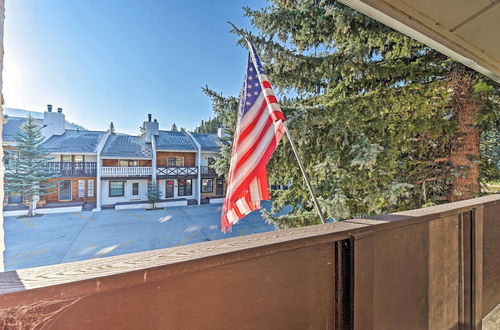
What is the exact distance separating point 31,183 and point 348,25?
8121mm

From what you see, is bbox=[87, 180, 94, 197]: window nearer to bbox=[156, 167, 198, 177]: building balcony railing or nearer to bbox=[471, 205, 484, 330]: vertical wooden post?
bbox=[156, 167, 198, 177]: building balcony railing

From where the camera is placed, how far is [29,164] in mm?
5953

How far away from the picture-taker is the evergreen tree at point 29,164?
526cm

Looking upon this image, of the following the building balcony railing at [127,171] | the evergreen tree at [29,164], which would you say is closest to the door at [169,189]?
the building balcony railing at [127,171]

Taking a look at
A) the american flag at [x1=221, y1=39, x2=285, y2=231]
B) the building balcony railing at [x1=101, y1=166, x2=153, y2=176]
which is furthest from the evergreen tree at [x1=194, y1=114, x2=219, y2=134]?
the american flag at [x1=221, y1=39, x2=285, y2=231]

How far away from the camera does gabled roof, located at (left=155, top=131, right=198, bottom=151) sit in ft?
41.0

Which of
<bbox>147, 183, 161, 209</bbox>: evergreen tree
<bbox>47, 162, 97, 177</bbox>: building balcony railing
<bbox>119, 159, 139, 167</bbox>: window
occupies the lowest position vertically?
<bbox>147, 183, 161, 209</bbox>: evergreen tree

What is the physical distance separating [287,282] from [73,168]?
9693 mm

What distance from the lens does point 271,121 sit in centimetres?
168

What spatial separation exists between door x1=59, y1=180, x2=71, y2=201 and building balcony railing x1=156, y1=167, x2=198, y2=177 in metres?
4.24

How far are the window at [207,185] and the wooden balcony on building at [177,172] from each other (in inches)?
29.0

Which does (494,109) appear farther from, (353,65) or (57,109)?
(57,109)

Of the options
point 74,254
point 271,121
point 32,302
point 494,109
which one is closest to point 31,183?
point 74,254

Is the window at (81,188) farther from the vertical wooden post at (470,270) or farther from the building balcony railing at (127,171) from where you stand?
the vertical wooden post at (470,270)
